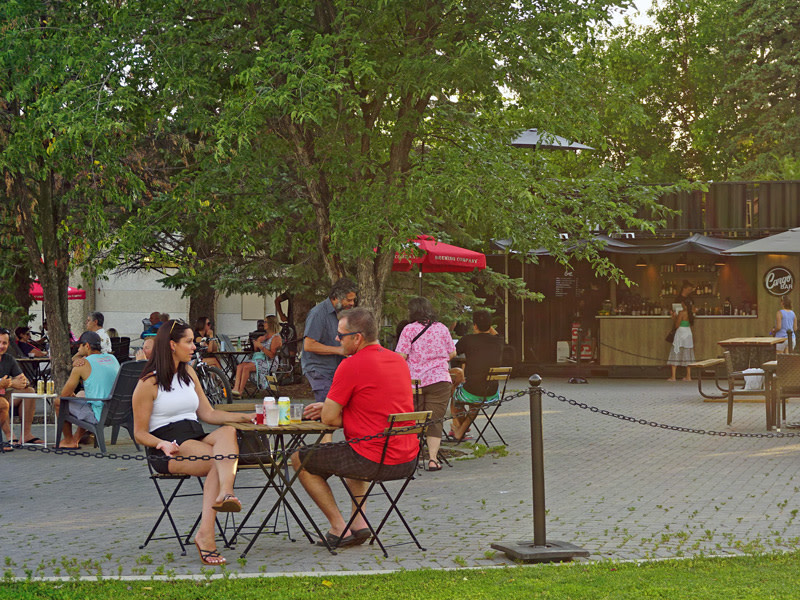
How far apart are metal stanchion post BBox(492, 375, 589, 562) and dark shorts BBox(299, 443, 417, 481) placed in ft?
2.67

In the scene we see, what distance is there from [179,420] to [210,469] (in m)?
0.56

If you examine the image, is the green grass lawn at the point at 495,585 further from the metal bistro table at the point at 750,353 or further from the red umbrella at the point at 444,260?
the metal bistro table at the point at 750,353

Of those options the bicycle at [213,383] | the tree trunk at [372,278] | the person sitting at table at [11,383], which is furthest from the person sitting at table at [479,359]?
the bicycle at [213,383]

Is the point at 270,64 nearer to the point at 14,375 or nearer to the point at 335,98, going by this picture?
the point at 335,98

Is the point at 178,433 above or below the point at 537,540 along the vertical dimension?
above

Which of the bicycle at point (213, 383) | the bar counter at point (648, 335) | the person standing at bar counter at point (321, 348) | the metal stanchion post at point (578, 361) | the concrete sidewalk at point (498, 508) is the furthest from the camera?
the bar counter at point (648, 335)

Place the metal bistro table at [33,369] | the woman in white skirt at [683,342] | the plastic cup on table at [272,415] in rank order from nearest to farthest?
1. the plastic cup on table at [272,415]
2. the metal bistro table at [33,369]
3. the woman in white skirt at [683,342]

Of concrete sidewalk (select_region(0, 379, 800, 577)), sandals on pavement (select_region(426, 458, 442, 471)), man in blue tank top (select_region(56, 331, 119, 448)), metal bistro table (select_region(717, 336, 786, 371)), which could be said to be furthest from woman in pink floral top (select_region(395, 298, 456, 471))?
metal bistro table (select_region(717, 336, 786, 371))

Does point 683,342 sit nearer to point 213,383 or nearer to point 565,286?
point 565,286

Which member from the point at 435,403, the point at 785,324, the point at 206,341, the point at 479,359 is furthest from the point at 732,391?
the point at 206,341

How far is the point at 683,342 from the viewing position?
24000 millimetres

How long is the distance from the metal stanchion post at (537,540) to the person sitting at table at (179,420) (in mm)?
1793

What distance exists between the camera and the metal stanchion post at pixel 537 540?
23.0 ft

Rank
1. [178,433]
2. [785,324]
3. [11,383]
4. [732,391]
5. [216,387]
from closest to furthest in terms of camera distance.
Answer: [178,433] → [11,383] → [732,391] → [216,387] → [785,324]
